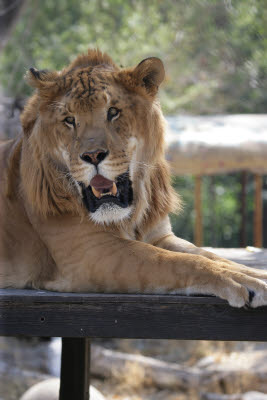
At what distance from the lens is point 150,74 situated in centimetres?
241

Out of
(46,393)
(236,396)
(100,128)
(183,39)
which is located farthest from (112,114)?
(183,39)

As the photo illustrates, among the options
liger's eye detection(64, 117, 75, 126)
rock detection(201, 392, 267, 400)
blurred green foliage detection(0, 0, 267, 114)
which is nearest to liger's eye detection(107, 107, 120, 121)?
liger's eye detection(64, 117, 75, 126)

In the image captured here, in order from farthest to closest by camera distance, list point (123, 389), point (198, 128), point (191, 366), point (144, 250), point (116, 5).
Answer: point (116, 5)
point (198, 128)
point (191, 366)
point (123, 389)
point (144, 250)

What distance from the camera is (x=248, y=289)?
6.33 ft

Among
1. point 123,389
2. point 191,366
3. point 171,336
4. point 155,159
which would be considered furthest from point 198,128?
point 171,336

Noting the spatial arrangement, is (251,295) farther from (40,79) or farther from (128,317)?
(40,79)

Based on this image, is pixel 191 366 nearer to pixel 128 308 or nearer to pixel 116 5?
pixel 128 308

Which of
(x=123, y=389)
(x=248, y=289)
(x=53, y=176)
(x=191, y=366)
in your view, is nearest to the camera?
(x=248, y=289)

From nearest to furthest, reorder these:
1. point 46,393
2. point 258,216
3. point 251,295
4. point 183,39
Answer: point 251,295 → point 46,393 → point 258,216 → point 183,39

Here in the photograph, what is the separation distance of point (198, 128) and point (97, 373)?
3.53m

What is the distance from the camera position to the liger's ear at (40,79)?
2367mm

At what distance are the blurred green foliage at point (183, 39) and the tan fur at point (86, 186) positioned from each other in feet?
32.3

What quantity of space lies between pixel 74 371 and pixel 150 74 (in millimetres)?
1490

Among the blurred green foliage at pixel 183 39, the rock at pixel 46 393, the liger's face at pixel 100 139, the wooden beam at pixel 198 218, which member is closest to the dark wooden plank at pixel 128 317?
the liger's face at pixel 100 139
